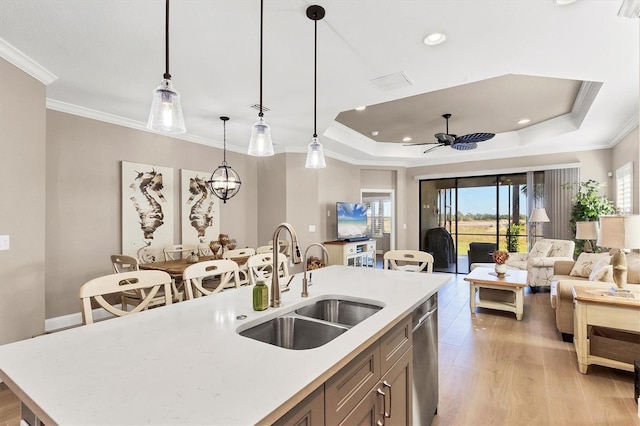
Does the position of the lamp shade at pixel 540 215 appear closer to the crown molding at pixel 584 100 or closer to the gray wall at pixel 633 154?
the gray wall at pixel 633 154

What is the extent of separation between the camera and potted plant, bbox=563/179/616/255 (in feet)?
17.5

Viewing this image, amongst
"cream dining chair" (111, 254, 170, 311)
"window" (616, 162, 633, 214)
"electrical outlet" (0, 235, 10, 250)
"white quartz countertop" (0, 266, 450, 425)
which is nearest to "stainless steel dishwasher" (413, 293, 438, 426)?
"white quartz countertop" (0, 266, 450, 425)

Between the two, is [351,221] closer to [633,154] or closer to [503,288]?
[503,288]

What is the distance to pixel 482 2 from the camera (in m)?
1.97

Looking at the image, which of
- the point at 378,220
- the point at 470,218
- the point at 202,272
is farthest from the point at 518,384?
the point at 378,220

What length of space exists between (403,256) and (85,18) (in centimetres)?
298

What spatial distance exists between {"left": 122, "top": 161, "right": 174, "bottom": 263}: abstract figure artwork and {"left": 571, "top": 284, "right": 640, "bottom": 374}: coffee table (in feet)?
16.0

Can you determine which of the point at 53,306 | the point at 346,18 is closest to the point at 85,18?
the point at 346,18

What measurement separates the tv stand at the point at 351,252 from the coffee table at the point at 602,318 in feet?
12.5

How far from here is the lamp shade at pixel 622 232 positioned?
8.19 ft

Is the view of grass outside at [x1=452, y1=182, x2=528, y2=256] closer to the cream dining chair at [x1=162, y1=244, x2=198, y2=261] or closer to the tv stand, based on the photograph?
the tv stand

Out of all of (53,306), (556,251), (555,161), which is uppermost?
(555,161)

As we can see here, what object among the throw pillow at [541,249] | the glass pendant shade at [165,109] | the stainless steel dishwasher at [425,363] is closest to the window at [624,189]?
the throw pillow at [541,249]

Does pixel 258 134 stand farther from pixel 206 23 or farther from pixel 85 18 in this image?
pixel 85 18
